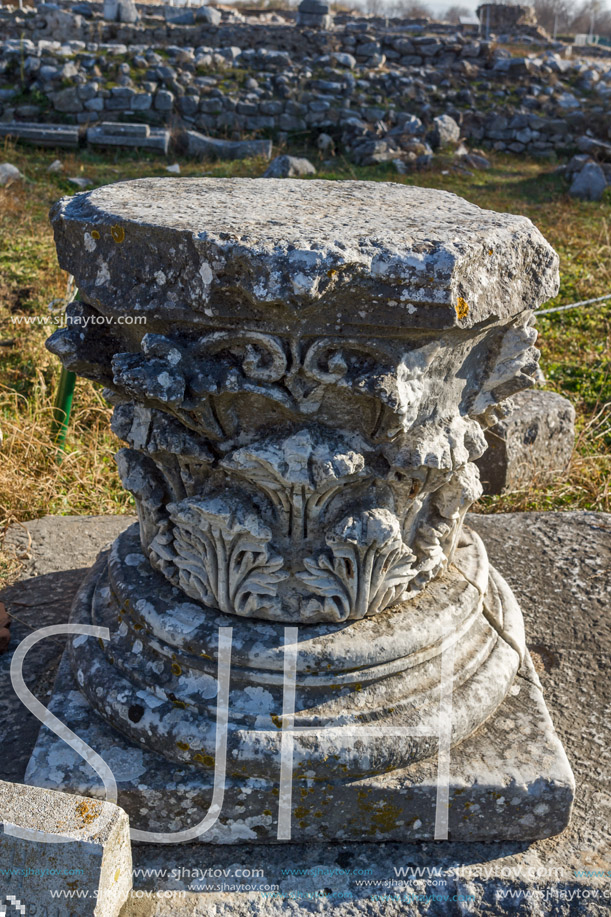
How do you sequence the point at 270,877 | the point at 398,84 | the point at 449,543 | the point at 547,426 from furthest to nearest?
the point at 398,84 < the point at 547,426 < the point at 449,543 < the point at 270,877

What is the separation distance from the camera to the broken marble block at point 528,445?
12.9ft

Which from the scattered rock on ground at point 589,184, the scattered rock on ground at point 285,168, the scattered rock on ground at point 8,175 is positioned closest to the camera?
the scattered rock on ground at point 8,175

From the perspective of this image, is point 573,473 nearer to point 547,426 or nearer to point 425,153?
point 547,426

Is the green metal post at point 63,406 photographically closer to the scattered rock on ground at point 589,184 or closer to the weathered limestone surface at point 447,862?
the weathered limestone surface at point 447,862

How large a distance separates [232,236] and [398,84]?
12252 mm

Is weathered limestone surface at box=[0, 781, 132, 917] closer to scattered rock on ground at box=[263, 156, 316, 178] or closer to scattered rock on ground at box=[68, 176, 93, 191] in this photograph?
scattered rock on ground at box=[68, 176, 93, 191]

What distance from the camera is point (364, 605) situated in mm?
2109

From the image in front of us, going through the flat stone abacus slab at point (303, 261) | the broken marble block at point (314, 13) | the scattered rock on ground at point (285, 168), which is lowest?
the scattered rock on ground at point (285, 168)

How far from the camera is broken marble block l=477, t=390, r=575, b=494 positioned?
3.93m

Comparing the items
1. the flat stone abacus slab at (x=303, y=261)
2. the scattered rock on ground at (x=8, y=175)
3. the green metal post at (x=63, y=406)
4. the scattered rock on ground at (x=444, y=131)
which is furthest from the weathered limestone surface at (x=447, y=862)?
the scattered rock on ground at (x=444, y=131)

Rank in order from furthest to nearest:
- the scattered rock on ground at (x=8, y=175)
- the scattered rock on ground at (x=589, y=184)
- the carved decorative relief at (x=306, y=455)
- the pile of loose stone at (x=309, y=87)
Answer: the pile of loose stone at (x=309, y=87)
the scattered rock on ground at (x=589, y=184)
the scattered rock on ground at (x=8, y=175)
the carved decorative relief at (x=306, y=455)

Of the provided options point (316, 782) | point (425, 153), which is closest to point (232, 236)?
point (316, 782)

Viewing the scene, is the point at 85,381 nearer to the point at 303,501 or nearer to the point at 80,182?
the point at 303,501

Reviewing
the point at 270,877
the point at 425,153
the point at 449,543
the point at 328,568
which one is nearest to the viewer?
the point at 270,877
